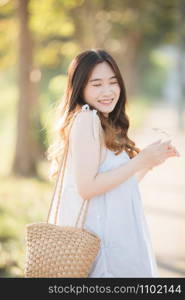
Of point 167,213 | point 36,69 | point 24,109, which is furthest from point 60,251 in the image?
point 36,69

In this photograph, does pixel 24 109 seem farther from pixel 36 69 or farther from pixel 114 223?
pixel 114 223

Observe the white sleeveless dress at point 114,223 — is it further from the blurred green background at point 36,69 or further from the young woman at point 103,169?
the blurred green background at point 36,69

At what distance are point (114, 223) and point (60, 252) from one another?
312mm

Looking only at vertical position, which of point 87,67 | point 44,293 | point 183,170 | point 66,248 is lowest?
point 183,170

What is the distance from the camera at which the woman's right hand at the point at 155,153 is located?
106 inches

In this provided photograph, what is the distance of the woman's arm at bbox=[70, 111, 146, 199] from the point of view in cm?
267

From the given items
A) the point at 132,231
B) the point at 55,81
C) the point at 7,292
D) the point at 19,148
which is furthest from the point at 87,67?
the point at 19,148

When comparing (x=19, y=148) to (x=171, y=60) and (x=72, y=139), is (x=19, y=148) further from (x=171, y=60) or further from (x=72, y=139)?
(x=171, y=60)

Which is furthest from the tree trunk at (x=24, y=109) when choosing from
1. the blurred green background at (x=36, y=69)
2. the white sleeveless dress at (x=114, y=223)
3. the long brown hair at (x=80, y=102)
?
the white sleeveless dress at (x=114, y=223)

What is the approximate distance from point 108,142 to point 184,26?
19331 mm

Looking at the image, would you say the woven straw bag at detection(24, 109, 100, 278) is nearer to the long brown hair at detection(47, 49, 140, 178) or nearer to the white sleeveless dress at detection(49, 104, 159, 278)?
the white sleeveless dress at detection(49, 104, 159, 278)

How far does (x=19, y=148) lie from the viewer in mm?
11617

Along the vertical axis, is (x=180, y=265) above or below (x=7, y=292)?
below

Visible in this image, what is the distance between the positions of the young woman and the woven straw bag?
0.46 ft
